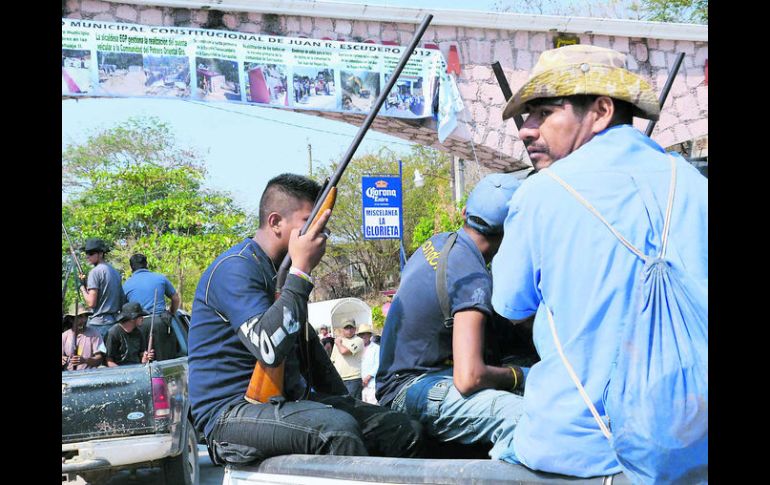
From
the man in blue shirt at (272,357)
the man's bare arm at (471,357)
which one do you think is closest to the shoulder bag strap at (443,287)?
the man's bare arm at (471,357)

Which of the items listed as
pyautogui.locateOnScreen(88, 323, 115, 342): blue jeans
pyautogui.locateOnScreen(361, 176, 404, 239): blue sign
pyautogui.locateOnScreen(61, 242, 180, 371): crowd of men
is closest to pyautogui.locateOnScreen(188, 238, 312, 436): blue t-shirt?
pyautogui.locateOnScreen(61, 242, 180, 371): crowd of men

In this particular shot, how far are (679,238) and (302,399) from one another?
1.67m

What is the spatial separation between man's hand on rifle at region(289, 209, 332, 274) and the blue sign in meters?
9.06

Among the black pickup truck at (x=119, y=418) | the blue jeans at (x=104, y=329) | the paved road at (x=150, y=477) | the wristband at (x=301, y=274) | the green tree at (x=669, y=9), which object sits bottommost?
the paved road at (x=150, y=477)

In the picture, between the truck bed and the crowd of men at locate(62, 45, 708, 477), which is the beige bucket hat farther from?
the truck bed

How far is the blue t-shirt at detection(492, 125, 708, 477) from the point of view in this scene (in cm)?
230

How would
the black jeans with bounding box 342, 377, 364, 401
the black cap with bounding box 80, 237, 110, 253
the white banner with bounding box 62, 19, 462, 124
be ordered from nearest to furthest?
the black cap with bounding box 80, 237, 110, 253 < the black jeans with bounding box 342, 377, 364, 401 < the white banner with bounding box 62, 19, 462, 124

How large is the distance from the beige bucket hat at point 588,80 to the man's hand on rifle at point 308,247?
3.11 feet

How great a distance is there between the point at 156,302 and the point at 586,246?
7.96 m

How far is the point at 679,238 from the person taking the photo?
Answer: 232 cm

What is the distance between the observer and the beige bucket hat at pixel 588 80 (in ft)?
8.39

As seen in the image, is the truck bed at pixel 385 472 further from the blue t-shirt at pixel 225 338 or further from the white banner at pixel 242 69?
the white banner at pixel 242 69
